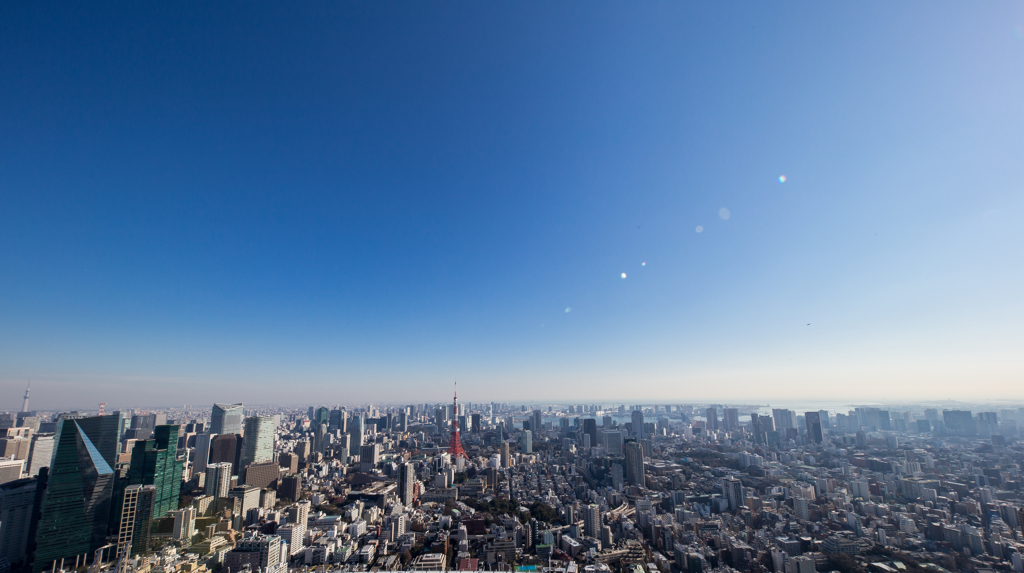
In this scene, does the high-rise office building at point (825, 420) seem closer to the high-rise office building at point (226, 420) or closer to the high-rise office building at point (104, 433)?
the high-rise office building at point (226, 420)

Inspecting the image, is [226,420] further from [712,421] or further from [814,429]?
[712,421]

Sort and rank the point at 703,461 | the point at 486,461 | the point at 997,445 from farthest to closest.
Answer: the point at 486,461 → the point at 703,461 → the point at 997,445

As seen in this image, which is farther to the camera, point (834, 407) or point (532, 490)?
point (834, 407)

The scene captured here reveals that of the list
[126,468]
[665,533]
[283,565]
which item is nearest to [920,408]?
[665,533]

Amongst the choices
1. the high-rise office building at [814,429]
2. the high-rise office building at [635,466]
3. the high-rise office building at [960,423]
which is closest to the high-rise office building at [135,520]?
the high-rise office building at [635,466]

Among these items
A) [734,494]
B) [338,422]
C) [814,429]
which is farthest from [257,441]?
[814,429]

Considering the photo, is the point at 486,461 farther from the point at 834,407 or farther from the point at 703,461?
the point at 834,407
